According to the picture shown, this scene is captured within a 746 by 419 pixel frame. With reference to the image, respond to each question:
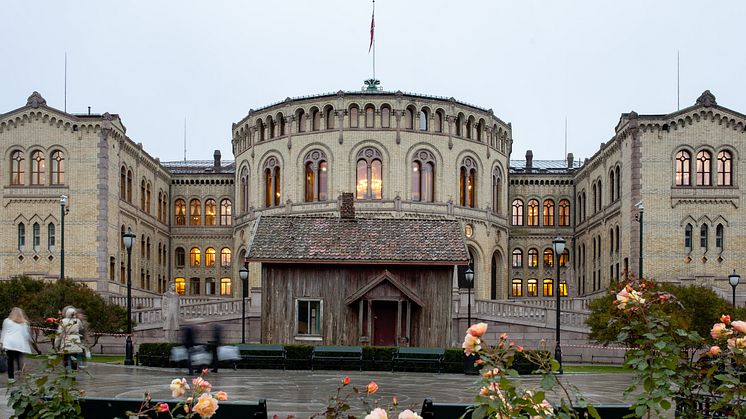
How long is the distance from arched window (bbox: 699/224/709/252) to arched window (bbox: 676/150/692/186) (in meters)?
2.74

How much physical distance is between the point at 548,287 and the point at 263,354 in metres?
47.6

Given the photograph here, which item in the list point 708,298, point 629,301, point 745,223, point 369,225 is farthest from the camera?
point 745,223

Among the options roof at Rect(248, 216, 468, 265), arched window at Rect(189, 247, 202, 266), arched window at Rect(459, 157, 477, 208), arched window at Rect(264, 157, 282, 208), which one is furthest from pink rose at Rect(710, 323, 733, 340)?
arched window at Rect(189, 247, 202, 266)

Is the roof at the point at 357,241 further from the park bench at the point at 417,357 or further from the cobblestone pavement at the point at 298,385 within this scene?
the cobblestone pavement at the point at 298,385

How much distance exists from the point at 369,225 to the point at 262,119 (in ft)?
111

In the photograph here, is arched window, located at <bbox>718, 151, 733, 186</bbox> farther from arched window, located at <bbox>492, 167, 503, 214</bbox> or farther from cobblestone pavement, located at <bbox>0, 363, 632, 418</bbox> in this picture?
cobblestone pavement, located at <bbox>0, 363, 632, 418</bbox>

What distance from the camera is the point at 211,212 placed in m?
77.2

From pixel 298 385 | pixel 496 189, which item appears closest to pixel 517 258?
pixel 496 189

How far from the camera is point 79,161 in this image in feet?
194

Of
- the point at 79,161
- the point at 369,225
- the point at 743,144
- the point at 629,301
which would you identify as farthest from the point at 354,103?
the point at 629,301

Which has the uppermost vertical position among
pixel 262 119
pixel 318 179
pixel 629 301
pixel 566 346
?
pixel 262 119

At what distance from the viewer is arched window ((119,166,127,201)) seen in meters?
61.9

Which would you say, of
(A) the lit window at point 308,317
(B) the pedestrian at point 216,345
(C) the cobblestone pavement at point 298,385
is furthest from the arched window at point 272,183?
(B) the pedestrian at point 216,345

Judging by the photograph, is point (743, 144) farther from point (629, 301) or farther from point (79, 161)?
point (629, 301)
